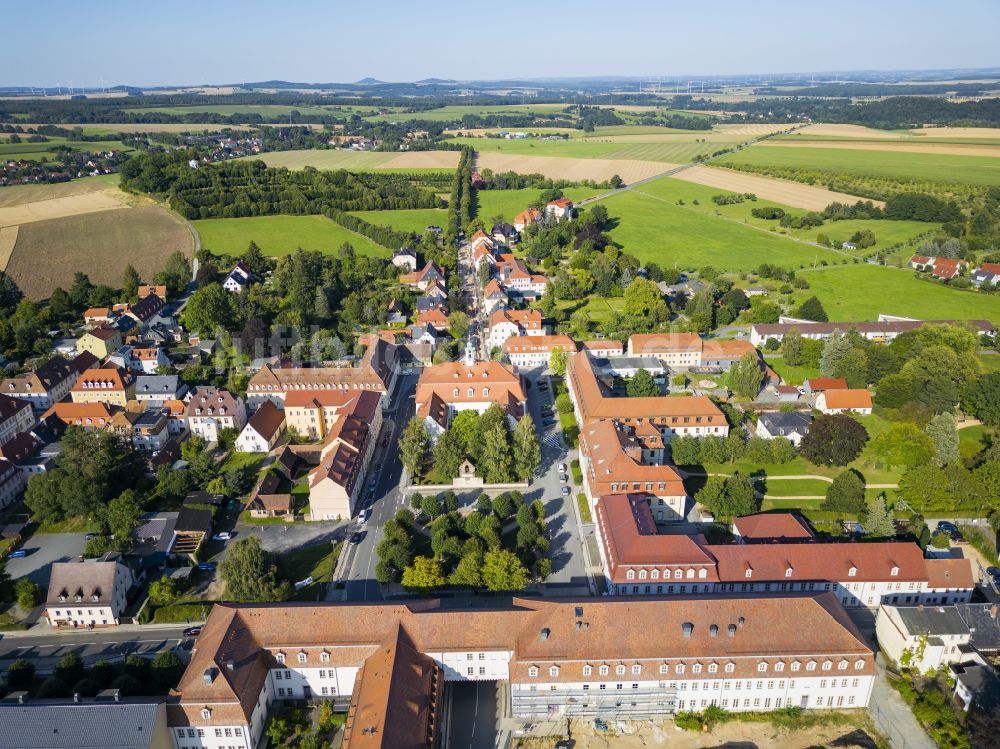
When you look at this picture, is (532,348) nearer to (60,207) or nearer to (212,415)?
(212,415)

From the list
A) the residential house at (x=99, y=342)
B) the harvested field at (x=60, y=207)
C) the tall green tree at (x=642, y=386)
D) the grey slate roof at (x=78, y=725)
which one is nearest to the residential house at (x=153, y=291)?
the residential house at (x=99, y=342)

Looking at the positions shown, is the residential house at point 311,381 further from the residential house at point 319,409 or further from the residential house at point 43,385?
the residential house at point 43,385

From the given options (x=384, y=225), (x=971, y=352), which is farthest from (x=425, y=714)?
(x=384, y=225)

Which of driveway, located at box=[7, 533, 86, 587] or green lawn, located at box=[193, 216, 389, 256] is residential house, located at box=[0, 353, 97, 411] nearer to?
driveway, located at box=[7, 533, 86, 587]

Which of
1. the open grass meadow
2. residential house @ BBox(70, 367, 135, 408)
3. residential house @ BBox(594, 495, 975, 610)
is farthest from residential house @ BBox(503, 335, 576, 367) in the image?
the open grass meadow

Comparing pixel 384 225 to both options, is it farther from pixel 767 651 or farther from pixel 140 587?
pixel 767 651

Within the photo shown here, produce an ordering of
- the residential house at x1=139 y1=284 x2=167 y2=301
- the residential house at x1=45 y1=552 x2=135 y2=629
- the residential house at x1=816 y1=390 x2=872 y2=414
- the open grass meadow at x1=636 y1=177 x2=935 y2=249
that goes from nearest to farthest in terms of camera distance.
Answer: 1. the residential house at x1=45 y1=552 x2=135 y2=629
2. the residential house at x1=816 y1=390 x2=872 y2=414
3. the residential house at x1=139 y1=284 x2=167 y2=301
4. the open grass meadow at x1=636 y1=177 x2=935 y2=249
